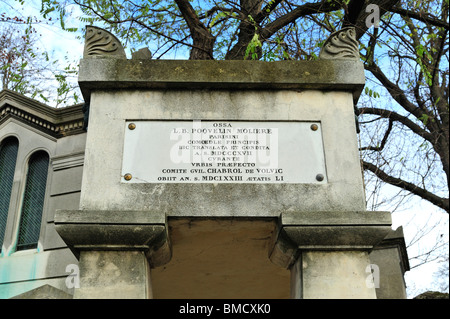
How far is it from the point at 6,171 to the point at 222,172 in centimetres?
595

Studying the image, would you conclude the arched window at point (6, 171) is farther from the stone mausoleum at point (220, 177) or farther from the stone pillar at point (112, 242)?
the stone pillar at point (112, 242)

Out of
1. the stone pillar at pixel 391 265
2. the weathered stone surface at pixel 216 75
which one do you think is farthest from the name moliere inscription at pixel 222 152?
the stone pillar at pixel 391 265

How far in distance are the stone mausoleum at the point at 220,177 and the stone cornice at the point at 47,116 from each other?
12.1ft

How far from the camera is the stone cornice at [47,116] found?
9477 millimetres

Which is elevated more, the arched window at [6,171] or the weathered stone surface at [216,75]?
the arched window at [6,171]

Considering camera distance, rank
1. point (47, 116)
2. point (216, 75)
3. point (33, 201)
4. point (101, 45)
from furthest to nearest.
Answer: point (47, 116) < point (33, 201) < point (101, 45) < point (216, 75)

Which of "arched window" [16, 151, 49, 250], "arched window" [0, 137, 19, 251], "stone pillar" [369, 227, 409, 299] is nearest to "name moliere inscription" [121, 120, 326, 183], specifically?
"stone pillar" [369, 227, 409, 299]

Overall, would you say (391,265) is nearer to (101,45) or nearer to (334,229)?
(334,229)

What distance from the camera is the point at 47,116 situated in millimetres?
9617

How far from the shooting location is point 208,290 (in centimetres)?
691

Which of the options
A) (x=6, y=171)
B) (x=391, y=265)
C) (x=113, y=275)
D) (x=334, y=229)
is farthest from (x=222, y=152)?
(x=6, y=171)

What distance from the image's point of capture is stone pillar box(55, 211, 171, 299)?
4859 millimetres

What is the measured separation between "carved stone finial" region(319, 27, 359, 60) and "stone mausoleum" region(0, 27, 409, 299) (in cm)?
2

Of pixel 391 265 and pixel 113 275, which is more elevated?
pixel 391 265
